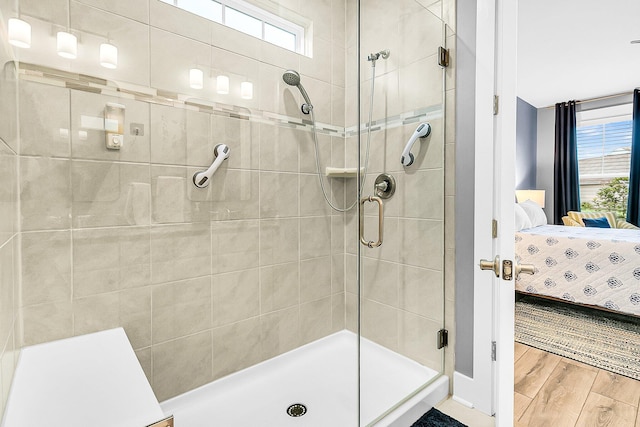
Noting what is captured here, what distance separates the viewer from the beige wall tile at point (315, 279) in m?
1.99

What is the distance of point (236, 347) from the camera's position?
1.70 metres

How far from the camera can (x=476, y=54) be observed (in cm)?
143

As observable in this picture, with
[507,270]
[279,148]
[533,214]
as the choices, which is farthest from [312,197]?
[533,214]

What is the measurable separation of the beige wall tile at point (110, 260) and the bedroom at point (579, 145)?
1.89 metres

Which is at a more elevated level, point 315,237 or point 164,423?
point 315,237

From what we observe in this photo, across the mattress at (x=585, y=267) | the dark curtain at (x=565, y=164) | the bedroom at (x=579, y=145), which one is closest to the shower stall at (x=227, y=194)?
the bedroom at (x=579, y=145)

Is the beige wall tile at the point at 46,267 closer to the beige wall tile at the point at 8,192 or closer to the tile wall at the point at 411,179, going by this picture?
the beige wall tile at the point at 8,192

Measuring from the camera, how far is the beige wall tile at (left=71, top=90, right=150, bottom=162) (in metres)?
1.23

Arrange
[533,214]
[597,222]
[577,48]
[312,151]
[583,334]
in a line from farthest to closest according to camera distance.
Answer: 1. [597,222]
2. [533,214]
3. [577,48]
4. [583,334]
5. [312,151]

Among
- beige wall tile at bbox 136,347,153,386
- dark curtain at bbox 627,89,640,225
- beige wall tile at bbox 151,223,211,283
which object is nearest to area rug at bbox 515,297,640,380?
beige wall tile at bbox 151,223,211,283

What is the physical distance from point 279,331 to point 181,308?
62 centimetres

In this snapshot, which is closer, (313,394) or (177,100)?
(177,100)

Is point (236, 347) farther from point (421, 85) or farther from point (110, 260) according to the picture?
point (421, 85)

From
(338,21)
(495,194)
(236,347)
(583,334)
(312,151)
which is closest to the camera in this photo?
(495,194)
